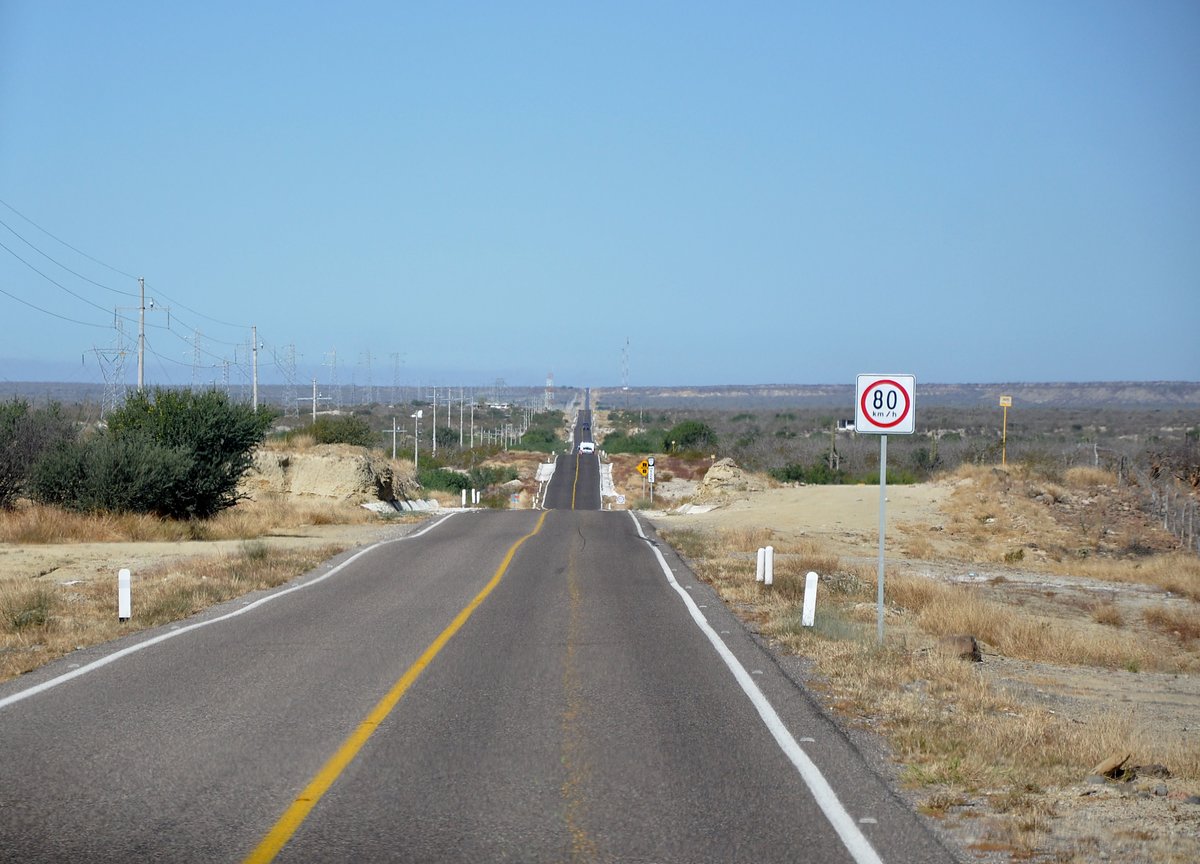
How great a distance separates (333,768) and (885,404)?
342 inches

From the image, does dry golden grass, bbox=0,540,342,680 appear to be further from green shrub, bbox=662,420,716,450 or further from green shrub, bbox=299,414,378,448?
green shrub, bbox=662,420,716,450

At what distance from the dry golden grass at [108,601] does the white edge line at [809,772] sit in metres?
7.03

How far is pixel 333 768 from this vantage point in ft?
26.2

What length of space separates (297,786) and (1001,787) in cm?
461

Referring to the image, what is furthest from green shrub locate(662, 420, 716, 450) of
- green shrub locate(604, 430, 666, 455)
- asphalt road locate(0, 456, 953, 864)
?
asphalt road locate(0, 456, 953, 864)

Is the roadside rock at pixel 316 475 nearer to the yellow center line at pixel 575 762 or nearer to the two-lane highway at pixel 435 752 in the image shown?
the two-lane highway at pixel 435 752

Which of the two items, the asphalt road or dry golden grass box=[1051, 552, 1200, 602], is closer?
the asphalt road

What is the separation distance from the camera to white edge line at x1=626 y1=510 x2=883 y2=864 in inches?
257

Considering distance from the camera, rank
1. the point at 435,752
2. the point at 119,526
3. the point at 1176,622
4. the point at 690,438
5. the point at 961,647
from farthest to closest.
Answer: the point at 690,438
the point at 119,526
the point at 1176,622
the point at 961,647
the point at 435,752

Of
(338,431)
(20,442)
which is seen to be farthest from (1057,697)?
(338,431)

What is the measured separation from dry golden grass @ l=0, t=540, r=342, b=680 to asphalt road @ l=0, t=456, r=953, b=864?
0.64m

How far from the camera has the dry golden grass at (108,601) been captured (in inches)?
515

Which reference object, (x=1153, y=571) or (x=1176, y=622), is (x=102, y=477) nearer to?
(x=1176, y=622)

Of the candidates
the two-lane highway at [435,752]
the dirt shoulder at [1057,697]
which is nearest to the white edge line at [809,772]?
the two-lane highway at [435,752]
